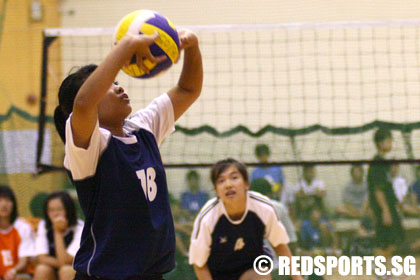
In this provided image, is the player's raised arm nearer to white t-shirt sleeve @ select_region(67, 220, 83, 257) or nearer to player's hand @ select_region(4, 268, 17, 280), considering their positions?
white t-shirt sleeve @ select_region(67, 220, 83, 257)

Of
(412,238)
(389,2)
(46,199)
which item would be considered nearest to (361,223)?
(412,238)

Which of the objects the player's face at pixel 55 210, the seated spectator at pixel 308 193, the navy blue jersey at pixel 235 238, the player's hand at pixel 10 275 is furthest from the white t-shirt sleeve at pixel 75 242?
the seated spectator at pixel 308 193

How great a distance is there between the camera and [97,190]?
6.59 feet

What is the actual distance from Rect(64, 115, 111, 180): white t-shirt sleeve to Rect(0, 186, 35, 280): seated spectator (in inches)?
108

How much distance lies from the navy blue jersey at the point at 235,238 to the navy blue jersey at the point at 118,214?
1810mm

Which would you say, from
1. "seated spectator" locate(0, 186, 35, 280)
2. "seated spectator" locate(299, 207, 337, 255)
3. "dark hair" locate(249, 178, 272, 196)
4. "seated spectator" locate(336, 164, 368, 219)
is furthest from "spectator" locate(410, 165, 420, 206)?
"seated spectator" locate(0, 186, 35, 280)

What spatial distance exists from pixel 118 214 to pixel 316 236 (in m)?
2.82

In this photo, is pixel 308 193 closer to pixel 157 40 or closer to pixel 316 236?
pixel 316 236

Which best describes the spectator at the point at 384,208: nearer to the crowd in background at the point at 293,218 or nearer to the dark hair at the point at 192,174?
the crowd in background at the point at 293,218

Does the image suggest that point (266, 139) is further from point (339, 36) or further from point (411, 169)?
point (339, 36)

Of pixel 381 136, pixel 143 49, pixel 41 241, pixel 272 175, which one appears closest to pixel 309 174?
pixel 272 175

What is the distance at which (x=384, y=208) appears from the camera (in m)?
4.54

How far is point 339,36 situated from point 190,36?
456 centimetres

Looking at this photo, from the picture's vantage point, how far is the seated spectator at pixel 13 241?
4465 millimetres
